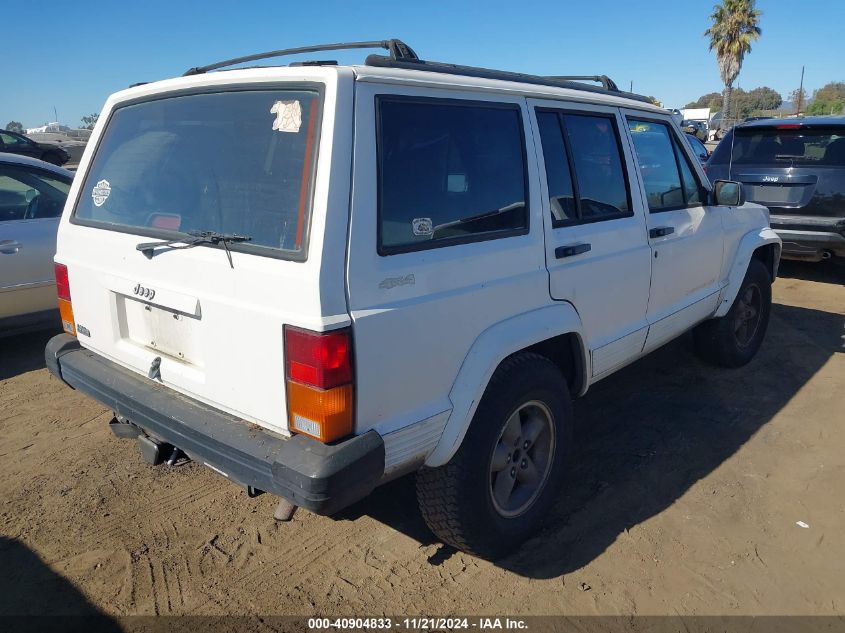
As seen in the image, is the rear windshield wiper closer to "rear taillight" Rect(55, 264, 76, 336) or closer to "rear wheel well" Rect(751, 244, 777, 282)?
"rear taillight" Rect(55, 264, 76, 336)

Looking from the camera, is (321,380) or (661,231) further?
(661,231)

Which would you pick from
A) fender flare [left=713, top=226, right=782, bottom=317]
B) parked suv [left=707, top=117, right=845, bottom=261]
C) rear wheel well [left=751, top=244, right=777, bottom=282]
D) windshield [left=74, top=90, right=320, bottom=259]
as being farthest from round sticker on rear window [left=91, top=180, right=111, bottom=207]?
parked suv [left=707, top=117, right=845, bottom=261]

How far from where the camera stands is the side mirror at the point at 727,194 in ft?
13.6

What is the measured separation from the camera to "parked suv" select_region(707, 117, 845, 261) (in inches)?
271

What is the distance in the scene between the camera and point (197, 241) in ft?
7.59

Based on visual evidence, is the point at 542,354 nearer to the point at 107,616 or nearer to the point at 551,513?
the point at 551,513

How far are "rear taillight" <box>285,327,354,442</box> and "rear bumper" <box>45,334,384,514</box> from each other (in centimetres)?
6

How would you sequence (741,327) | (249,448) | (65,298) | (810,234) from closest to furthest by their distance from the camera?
(249,448) → (65,298) → (741,327) → (810,234)

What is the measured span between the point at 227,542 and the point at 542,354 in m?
1.72

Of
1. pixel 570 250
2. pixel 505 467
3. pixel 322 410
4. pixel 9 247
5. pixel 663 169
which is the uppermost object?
pixel 663 169

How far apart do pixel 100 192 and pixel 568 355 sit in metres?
2.39

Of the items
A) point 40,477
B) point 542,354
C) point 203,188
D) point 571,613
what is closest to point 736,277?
point 542,354

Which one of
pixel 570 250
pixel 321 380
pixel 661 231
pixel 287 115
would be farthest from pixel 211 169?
pixel 661 231

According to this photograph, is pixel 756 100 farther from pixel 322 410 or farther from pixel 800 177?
pixel 322 410
